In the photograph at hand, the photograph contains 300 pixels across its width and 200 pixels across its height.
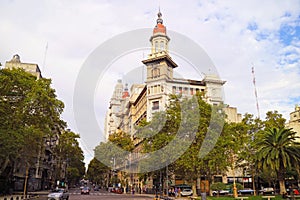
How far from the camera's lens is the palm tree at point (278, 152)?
31.9m

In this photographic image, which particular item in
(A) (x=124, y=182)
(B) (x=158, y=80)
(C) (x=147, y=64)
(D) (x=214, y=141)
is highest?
(C) (x=147, y=64)

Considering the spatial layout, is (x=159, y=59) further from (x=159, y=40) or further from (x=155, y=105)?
(x=155, y=105)

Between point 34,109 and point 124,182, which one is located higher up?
point 34,109

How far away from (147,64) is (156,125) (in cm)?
3326

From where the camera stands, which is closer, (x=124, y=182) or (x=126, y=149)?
(x=126, y=149)

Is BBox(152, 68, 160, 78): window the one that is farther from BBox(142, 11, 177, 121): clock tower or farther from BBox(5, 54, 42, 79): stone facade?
BBox(5, 54, 42, 79): stone facade

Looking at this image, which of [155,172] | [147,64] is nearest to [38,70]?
[147,64]

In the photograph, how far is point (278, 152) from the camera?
32.0 m

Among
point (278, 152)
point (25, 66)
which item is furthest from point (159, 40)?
point (278, 152)

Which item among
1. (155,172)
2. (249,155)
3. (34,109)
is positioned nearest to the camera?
(34,109)

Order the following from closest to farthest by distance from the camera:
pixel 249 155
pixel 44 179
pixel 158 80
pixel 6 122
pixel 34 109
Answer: pixel 6 122, pixel 34 109, pixel 249 155, pixel 158 80, pixel 44 179

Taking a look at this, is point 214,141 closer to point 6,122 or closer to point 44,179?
point 6,122

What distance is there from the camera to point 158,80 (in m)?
65.9

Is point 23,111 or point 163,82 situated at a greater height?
point 163,82
